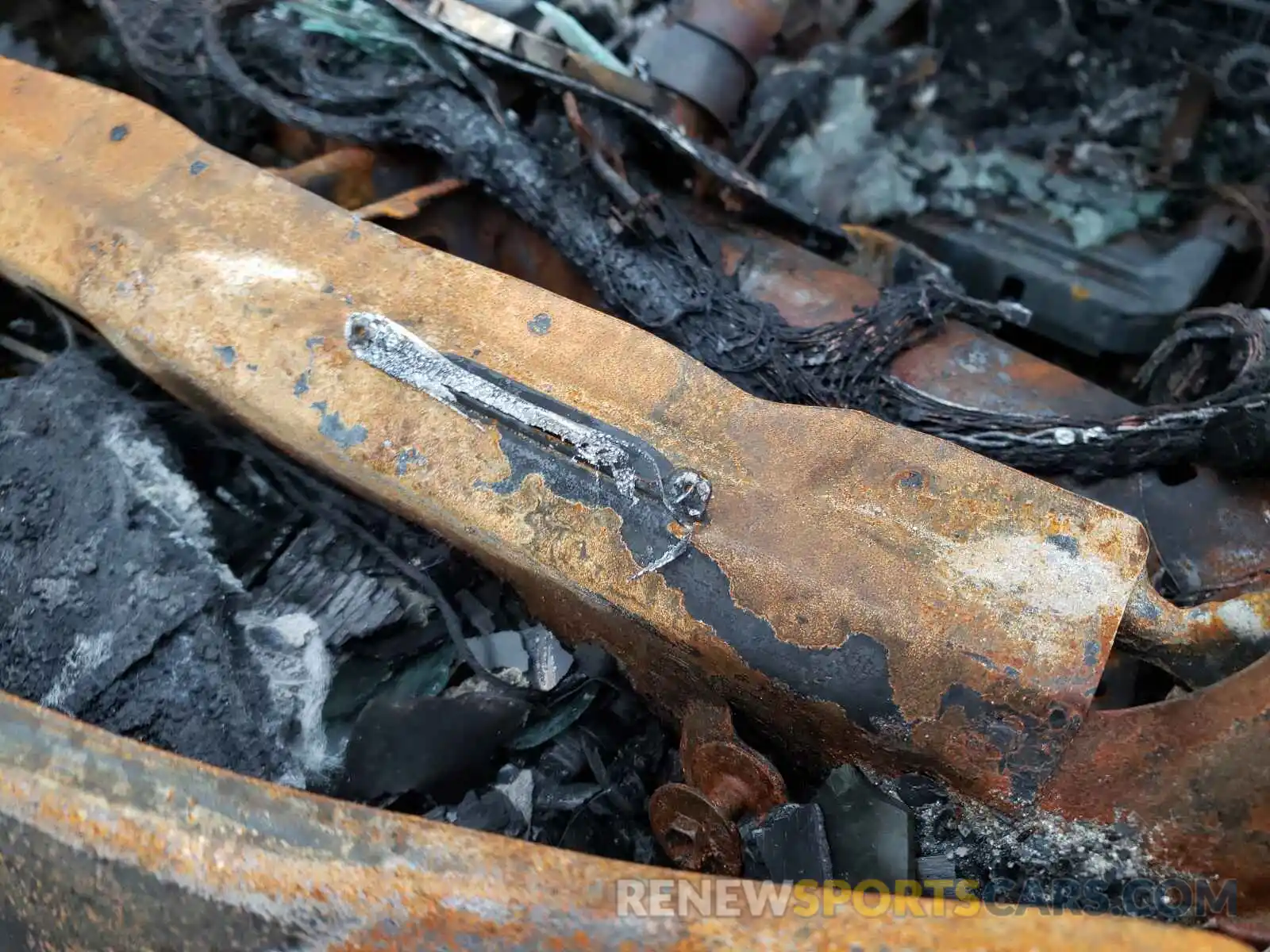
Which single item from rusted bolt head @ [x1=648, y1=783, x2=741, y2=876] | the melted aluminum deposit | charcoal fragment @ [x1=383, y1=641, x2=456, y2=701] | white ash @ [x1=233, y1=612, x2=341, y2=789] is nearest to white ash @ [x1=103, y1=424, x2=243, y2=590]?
white ash @ [x1=233, y1=612, x2=341, y2=789]

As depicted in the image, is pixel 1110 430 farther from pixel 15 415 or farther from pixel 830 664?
pixel 15 415

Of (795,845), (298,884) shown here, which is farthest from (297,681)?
(795,845)

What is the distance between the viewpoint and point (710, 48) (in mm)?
2707

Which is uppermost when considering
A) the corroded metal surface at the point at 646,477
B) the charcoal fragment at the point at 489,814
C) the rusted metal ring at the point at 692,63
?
the rusted metal ring at the point at 692,63

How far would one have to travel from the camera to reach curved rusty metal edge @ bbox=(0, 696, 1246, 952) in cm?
94

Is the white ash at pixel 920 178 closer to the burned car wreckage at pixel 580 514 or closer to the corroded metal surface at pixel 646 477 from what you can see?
the burned car wreckage at pixel 580 514

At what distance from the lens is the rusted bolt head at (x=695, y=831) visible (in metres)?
1.44

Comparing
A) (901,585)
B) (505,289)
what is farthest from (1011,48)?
(901,585)

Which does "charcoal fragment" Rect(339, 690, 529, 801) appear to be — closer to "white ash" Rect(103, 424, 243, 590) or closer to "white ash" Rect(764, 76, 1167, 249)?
"white ash" Rect(103, 424, 243, 590)

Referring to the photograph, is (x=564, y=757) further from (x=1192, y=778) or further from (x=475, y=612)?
(x=1192, y=778)

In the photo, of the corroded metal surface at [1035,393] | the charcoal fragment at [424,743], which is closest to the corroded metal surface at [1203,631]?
the corroded metal surface at [1035,393]

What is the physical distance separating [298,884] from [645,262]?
1.64m

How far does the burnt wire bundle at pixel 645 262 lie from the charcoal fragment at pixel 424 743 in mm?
918

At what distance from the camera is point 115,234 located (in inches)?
73.5
